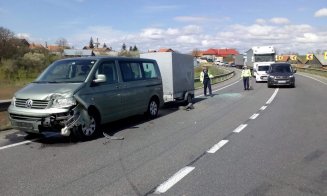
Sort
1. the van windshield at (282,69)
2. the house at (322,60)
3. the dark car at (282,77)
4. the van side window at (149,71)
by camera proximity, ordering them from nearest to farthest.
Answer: the van side window at (149,71)
the dark car at (282,77)
the van windshield at (282,69)
the house at (322,60)

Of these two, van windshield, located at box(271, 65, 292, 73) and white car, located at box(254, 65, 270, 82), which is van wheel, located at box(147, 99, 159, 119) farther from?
white car, located at box(254, 65, 270, 82)

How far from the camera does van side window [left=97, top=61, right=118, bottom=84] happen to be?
8.88m

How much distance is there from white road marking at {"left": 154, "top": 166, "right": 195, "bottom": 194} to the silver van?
3.04 m

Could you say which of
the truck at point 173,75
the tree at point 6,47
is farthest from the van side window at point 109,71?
the tree at point 6,47

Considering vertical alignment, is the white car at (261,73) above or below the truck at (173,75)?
below

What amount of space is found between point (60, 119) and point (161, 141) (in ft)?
7.02

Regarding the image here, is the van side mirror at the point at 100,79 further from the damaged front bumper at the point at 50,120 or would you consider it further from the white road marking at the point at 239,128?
the white road marking at the point at 239,128

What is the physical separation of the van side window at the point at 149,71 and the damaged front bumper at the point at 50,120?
365 cm

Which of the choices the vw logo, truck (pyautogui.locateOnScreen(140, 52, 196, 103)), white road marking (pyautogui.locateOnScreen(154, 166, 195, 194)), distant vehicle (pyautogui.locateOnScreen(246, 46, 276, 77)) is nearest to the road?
white road marking (pyautogui.locateOnScreen(154, 166, 195, 194))

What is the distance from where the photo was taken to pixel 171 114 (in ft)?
40.8

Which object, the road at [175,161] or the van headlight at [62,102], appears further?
the van headlight at [62,102]

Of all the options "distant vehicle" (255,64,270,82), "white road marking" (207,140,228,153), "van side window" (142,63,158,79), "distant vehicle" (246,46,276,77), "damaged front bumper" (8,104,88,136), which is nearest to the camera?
"white road marking" (207,140,228,153)

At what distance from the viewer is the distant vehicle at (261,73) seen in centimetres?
3312

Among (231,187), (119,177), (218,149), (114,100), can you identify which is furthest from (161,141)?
(231,187)
